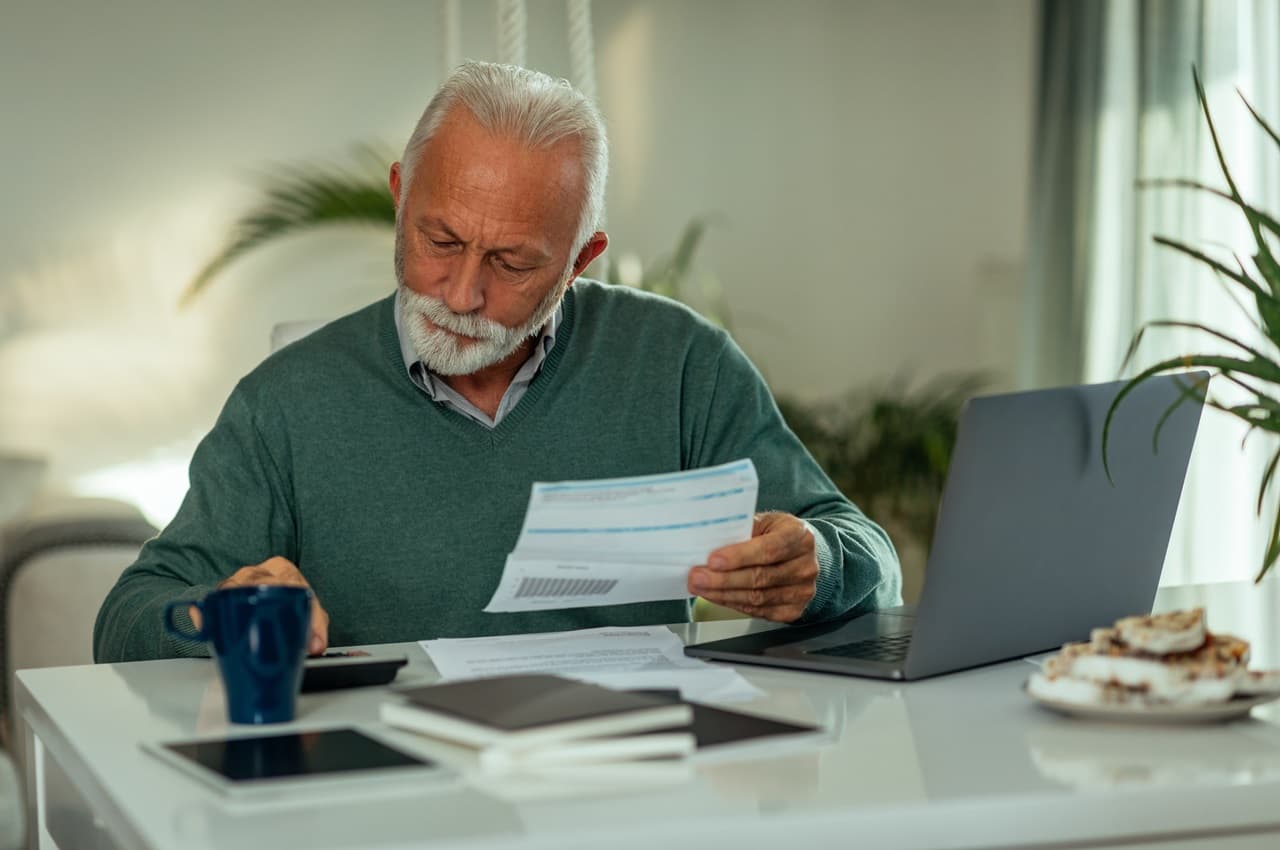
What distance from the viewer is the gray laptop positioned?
3.92ft

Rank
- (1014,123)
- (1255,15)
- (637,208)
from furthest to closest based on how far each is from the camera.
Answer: (1014,123)
(637,208)
(1255,15)

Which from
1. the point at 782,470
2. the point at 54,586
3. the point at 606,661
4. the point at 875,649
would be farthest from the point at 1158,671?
the point at 54,586

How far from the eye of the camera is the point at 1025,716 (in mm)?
1123

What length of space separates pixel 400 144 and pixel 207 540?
86.4 inches

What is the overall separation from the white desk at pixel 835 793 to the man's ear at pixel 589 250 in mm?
844

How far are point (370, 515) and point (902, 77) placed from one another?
9.45ft

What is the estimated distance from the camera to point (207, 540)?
5.46ft

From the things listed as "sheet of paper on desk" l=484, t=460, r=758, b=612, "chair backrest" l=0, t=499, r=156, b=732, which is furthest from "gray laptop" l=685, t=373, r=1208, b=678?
"chair backrest" l=0, t=499, r=156, b=732

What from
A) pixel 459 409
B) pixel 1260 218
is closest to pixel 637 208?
pixel 459 409

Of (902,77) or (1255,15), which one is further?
(902,77)

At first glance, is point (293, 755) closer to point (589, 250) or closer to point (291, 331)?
point (589, 250)

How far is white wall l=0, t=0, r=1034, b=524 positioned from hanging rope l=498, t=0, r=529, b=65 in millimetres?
423

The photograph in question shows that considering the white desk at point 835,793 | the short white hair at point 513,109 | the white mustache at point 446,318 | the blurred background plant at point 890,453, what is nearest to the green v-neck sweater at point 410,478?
the white mustache at point 446,318

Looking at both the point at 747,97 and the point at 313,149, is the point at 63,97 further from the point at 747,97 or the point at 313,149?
the point at 747,97
